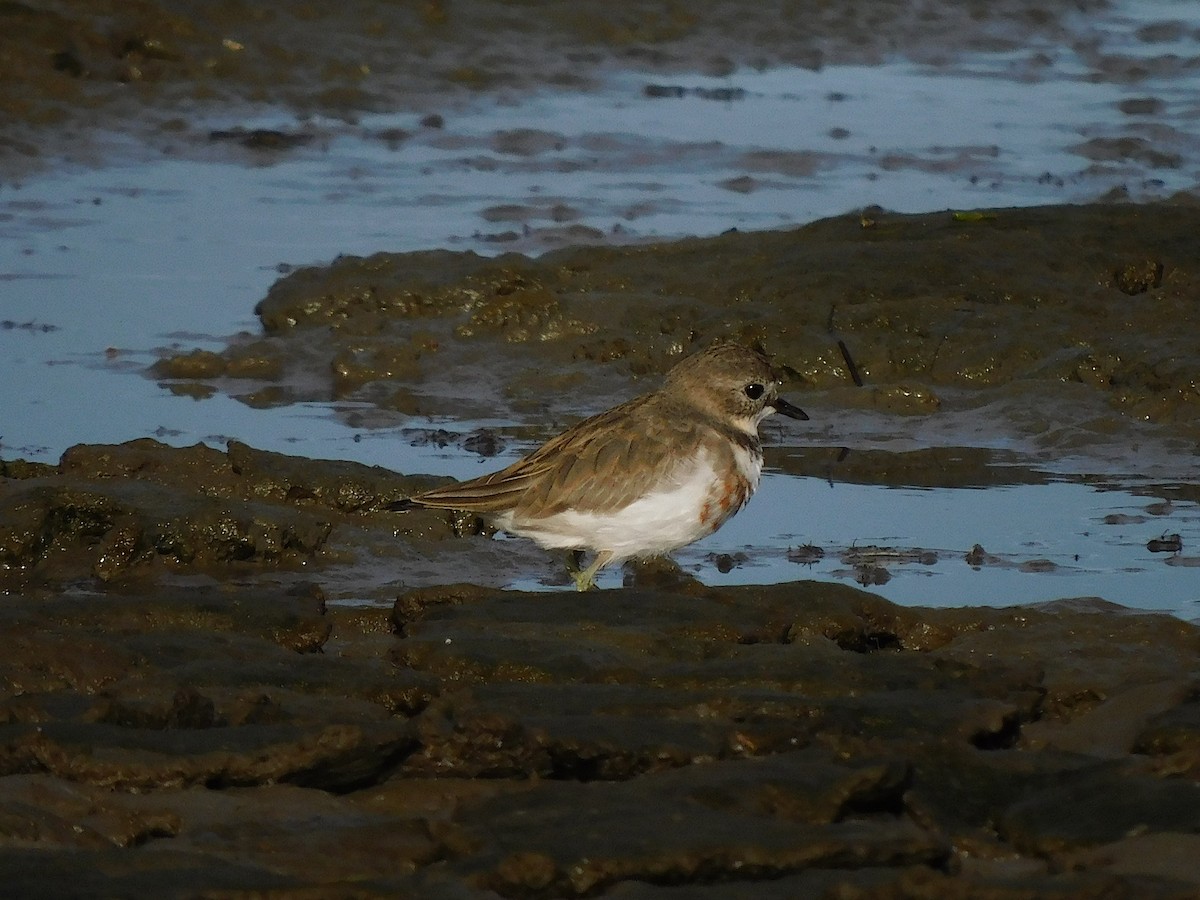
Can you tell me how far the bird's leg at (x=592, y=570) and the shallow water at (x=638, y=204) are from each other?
0.82m

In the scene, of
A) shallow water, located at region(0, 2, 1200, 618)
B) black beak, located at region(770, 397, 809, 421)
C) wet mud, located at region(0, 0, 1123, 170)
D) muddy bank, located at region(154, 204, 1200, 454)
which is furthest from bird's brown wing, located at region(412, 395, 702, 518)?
wet mud, located at region(0, 0, 1123, 170)

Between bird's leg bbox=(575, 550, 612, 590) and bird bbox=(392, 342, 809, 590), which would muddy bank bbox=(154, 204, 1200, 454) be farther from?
bird's leg bbox=(575, 550, 612, 590)

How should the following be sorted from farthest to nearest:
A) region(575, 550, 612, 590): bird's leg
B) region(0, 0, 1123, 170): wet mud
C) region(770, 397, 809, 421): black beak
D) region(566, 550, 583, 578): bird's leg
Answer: region(0, 0, 1123, 170): wet mud
region(770, 397, 809, 421): black beak
region(566, 550, 583, 578): bird's leg
region(575, 550, 612, 590): bird's leg

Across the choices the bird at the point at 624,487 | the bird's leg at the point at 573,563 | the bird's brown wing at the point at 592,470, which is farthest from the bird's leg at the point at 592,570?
the bird's brown wing at the point at 592,470

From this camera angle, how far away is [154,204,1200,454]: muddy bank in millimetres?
12375

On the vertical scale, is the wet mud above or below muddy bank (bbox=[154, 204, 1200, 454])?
above

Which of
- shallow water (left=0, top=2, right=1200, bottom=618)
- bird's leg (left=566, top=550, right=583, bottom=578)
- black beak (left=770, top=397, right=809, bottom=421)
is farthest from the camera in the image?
shallow water (left=0, top=2, right=1200, bottom=618)

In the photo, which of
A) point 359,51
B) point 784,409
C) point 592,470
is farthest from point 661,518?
point 359,51

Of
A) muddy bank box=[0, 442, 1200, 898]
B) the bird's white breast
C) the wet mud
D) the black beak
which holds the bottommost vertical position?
muddy bank box=[0, 442, 1200, 898]

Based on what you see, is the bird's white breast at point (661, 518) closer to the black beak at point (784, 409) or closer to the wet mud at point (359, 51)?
the black beak at point (784, 409)

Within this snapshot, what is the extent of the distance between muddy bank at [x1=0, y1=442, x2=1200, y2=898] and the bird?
1.04 ft

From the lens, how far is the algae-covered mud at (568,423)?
5906 millimetres

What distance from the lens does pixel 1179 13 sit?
91.5ft

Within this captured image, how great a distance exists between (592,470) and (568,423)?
135 inches
